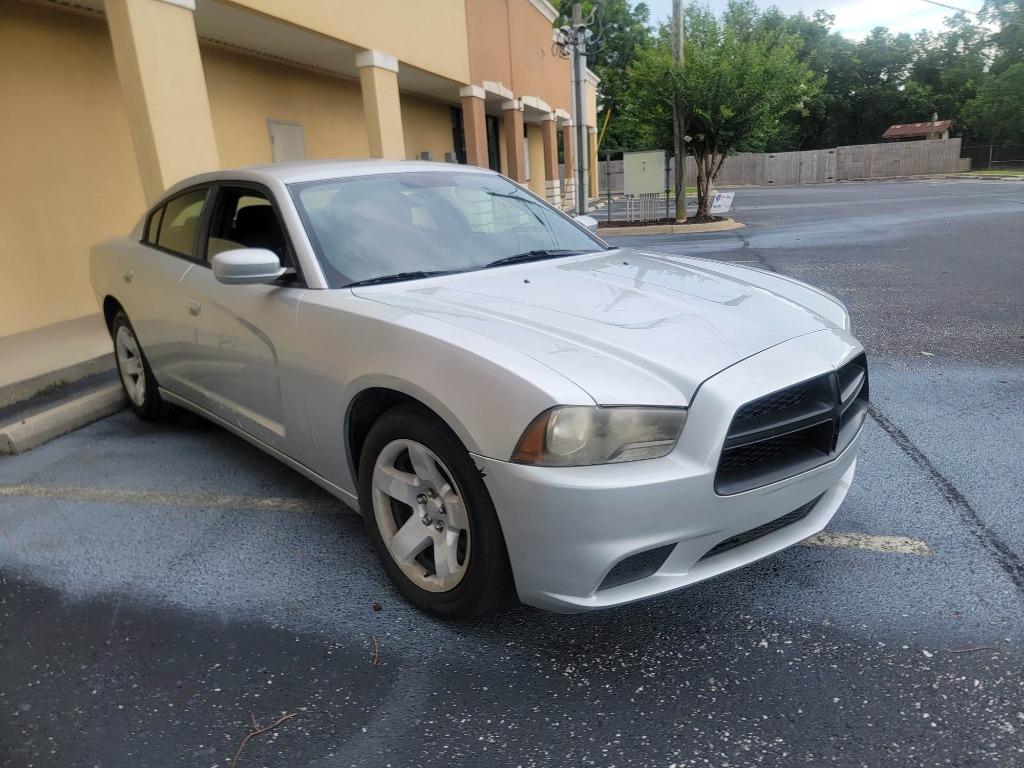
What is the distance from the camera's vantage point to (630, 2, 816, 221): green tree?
16.8 m

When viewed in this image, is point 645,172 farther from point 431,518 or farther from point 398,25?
point 431,518

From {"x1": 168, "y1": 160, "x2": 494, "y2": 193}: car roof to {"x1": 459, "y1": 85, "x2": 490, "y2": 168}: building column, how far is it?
1183 centimetres

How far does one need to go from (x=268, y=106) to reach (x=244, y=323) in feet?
30.4

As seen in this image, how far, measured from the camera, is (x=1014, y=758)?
1.89 meters

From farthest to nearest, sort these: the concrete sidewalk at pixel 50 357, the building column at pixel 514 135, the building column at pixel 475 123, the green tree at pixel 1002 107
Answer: the green tree at pixel 1002 107, the building column at pixel 514 135, the building column at pixel 475 123, the concrete sidewalk at pixel 50 357

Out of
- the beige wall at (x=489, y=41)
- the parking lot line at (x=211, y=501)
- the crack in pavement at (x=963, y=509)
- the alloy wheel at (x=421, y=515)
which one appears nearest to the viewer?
the alloy wheel at (x=421, y=515)

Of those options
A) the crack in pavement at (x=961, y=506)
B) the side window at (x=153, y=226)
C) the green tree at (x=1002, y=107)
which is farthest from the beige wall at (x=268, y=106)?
the green tree at (x=1002, y=107)

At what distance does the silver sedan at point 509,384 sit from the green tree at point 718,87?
48.9 feet

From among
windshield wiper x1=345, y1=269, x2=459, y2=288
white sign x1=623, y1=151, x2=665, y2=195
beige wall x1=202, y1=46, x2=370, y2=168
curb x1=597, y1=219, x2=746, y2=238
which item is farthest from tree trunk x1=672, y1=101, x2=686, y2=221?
windshield wiper x1=345, y1=269, x2=459, y2=288

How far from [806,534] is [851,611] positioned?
0.34 meters

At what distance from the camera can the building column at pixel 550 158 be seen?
24.7m

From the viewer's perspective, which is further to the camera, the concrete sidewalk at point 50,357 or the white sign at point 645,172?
the white sign at point 645,172

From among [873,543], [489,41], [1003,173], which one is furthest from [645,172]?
[1003,173]

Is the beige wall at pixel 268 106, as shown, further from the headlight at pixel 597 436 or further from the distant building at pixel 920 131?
the distant building at pixel 920 131
